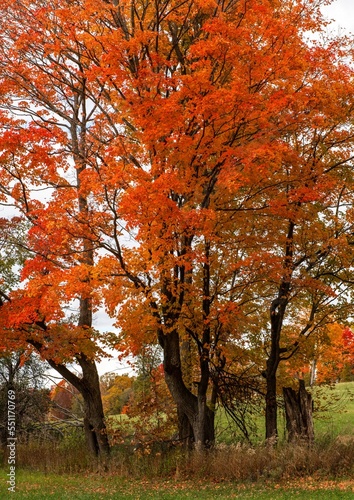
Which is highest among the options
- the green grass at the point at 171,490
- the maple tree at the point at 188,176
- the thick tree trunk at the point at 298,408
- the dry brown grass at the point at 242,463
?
the maple tree at the point at 188,176

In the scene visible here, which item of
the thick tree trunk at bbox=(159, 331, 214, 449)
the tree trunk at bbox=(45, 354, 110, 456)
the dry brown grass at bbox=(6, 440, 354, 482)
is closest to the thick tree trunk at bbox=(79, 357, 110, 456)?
the tree trunk at bbox=(45, 354, 110, 456)

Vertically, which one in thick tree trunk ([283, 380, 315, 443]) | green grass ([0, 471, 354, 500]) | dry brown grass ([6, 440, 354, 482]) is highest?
thick tree trunk ([283, 380, 315, 443])

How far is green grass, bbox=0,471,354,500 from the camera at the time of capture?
10430 millimetres

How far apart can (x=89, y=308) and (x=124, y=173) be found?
6.78 metres

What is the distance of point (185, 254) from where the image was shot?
1247 centimetres

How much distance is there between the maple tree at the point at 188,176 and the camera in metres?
12.0

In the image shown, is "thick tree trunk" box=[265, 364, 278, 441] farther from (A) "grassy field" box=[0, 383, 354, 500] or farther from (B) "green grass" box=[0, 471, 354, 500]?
(B) "green grass" box=[0, 471, 354, 500]

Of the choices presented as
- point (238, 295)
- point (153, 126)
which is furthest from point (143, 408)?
point (153, 126)

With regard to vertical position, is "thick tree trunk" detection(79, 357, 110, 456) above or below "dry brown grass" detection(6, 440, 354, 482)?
above

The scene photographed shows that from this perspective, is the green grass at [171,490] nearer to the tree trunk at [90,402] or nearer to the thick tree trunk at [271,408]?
the thick tree trunk at [271,408]

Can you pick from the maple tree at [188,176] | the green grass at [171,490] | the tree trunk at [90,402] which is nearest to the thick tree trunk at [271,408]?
the maple tree at [188,176]

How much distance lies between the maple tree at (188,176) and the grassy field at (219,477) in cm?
163

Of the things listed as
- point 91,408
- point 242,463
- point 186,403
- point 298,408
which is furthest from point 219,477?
point 91,408

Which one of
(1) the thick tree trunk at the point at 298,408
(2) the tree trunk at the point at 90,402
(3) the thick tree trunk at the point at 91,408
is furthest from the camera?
(3) the thick tree trunk at the point at 91,408
